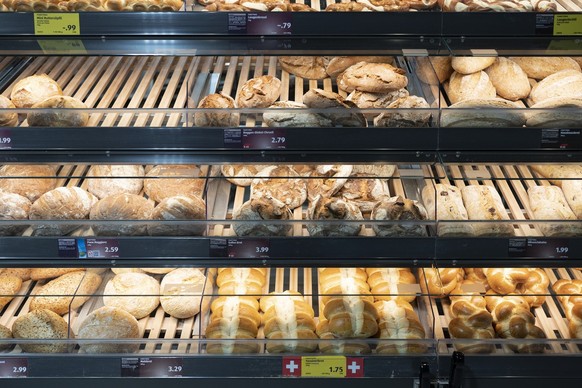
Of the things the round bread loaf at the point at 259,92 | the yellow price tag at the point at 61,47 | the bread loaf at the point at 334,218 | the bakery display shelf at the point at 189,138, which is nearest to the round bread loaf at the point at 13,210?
the bakery display shelf at the point at 189,138

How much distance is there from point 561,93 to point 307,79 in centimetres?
87

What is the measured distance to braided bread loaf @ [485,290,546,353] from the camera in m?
2.56

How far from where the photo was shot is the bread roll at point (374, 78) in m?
2.58

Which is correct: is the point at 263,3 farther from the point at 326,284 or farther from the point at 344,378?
the point at 344,378

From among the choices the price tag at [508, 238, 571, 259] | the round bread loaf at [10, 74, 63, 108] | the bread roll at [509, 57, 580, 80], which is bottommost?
the price tag at [508, 238, 571, 259]

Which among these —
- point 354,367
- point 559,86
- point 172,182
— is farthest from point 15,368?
point 559,86

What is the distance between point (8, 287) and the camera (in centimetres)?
274

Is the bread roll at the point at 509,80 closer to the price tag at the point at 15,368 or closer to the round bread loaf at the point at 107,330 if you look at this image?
the round bread loaf at the point at 107,330

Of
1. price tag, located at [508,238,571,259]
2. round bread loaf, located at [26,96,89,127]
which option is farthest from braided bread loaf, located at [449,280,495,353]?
round bread loaf, located at [26,96,89,127]

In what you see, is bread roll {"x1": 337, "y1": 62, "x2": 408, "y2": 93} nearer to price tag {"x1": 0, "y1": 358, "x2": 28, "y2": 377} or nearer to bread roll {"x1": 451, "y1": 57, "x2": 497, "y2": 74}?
bread roll {"x1": 451, "y1": 57, "x2": 497, "y2": 74}

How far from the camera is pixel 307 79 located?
281 centimetres

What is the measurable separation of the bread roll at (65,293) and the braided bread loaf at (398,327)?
99 centimetres

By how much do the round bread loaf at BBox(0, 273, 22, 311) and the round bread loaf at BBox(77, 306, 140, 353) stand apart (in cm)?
33

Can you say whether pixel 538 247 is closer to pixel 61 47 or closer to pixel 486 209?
pixel 486 209
